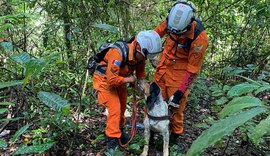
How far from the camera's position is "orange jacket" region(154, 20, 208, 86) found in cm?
412

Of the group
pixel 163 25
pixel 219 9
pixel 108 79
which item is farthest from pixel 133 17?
pixel 108 79

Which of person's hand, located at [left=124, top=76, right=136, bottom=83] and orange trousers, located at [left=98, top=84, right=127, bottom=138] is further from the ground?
person's hand, located at [left=124, top=76, right=136, bottom=83]

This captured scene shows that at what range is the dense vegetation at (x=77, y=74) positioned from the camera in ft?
11.0

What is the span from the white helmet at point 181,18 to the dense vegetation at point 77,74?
2.47 feet

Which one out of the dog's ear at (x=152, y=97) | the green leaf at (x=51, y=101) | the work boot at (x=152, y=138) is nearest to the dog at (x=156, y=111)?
the dog's ear at (x=152, y=97)

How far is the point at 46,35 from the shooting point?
16.6 ft

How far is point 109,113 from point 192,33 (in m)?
1.54

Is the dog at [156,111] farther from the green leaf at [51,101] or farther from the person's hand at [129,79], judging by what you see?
the green leaf at [51,101]

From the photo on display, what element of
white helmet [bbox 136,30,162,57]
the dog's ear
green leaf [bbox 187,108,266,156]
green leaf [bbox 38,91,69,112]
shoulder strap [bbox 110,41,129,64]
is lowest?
the dog's ear

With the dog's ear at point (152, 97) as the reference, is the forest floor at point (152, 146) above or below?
below

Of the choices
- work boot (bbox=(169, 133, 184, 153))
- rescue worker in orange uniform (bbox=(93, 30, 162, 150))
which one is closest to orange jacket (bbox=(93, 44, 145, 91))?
rescue worker in orange uniform (bbox=(93, 30, 162, 150))

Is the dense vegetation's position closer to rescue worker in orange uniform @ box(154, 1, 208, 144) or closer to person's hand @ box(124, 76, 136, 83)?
rescue worker in orange uniform @ box(154, 1, 208, 144)

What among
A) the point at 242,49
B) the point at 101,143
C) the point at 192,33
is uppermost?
the point at 192,33

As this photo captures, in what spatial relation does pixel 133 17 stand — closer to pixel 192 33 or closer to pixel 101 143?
pixel 192 33
